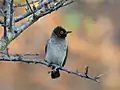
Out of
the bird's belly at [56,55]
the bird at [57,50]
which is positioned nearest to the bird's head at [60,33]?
the bird at [57,50]

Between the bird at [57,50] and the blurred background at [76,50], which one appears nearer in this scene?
the bird at [57,50]

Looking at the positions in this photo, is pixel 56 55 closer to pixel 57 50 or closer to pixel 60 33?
pixel 57 50

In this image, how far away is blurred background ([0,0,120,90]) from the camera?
40.2ft

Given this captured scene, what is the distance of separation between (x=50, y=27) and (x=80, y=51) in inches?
30.6

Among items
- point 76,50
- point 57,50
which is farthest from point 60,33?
point 76,50

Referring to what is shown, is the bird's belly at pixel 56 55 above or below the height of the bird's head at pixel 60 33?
below

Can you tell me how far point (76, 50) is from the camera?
488 inches

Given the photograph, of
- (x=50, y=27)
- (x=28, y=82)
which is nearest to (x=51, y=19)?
(x=50, y=27)

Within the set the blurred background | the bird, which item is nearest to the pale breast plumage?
the bird

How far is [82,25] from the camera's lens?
12.7 metres

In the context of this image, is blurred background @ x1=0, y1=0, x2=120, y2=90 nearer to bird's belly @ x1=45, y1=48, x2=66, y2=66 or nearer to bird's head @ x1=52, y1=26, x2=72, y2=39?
bird's head @ x1=52, y1=26, x2=72, y2=39

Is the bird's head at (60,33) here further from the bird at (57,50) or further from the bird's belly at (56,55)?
the bird's belly at (56,55)

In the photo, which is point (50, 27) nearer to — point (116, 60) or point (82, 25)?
point (82, 25)

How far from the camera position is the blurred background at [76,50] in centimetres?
1227
